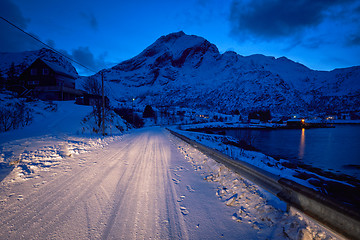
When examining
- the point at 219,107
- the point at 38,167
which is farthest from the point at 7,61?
the point at 38,167

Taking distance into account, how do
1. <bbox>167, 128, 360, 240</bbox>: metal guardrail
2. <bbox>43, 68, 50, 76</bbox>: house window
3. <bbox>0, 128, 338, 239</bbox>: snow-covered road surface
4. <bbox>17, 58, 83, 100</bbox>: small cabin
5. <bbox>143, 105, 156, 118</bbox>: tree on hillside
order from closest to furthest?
<bbox>167, 128, 360, 240</bbox>: metal guardrail < <bbox>0, 128, 338, 239</bbox>: snow-covered road surface < <bbox>17, 58, 83, 100</bbox>: small cabin < <bbox>43, 68, 50, 76</bbox>: house window < <bbox>143, 105, 156, 118</bbox>: tree on hillside

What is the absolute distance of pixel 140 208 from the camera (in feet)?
11.3

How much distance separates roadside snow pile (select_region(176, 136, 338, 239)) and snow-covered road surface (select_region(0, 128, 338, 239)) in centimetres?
1

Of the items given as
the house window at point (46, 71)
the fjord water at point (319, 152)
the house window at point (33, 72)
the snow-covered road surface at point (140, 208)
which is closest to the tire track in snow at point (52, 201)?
the snow-covered road surface at point (140, 208)

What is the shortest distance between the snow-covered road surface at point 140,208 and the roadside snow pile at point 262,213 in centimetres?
1

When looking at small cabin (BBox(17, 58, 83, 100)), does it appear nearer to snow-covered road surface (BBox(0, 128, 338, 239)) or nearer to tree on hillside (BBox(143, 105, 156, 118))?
snow-covered road surface (BBox(0, 128, 338, 239))

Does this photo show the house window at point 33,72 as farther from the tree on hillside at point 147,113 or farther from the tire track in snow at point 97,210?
the tree on hillside at point 147,113

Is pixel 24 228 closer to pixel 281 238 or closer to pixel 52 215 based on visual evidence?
pixel 52 215

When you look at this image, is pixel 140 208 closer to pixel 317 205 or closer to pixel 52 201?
pixel 52 201

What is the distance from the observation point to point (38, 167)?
19.6 feet

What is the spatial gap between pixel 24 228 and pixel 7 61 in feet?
889

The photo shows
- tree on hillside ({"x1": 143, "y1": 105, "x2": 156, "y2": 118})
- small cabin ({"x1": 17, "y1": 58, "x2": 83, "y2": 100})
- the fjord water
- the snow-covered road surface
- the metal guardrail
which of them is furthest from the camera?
tree on hillside ({"x1": 143, "y1": 105, "x2": 156, "y2": 118})

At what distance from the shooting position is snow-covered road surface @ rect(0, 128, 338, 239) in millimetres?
2648

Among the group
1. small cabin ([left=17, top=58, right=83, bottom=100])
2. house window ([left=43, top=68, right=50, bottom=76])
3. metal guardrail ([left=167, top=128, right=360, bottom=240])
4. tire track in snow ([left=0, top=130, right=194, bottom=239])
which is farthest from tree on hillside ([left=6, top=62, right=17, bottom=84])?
metal guardrail ([left=167, top=128, right=360, bottom=240])
